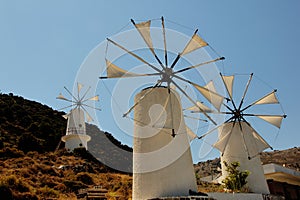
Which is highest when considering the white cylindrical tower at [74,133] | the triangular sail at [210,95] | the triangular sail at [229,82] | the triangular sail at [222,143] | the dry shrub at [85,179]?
the white cylindrical tower at [74,133]

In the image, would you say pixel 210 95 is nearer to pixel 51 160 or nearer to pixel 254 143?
pixel 254 143

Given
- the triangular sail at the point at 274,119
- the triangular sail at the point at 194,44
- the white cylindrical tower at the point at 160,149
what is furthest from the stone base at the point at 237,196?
the triangular sail at the point at 194,44

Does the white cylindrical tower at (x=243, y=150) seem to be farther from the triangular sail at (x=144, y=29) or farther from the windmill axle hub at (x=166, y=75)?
the triangular sail at (x=144, y=29)

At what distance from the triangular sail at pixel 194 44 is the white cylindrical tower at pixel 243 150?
6446 millimetres

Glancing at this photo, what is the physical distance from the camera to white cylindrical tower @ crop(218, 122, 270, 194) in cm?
1526

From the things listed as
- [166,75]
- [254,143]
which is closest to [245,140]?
[254,143]

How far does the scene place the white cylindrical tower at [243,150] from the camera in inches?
601

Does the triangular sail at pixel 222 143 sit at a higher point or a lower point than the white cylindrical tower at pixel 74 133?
lower

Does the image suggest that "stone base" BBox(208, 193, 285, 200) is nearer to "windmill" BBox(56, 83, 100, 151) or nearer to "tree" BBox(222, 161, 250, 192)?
"tree" BBox(222, 161, 250, 192)

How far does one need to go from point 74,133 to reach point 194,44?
25211 mm

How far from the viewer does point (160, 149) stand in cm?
1070

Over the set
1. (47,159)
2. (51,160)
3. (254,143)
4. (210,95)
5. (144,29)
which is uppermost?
(144,29)

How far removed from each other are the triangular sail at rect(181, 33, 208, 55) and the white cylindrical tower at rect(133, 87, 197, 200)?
1.84 meters

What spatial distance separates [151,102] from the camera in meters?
11.4
